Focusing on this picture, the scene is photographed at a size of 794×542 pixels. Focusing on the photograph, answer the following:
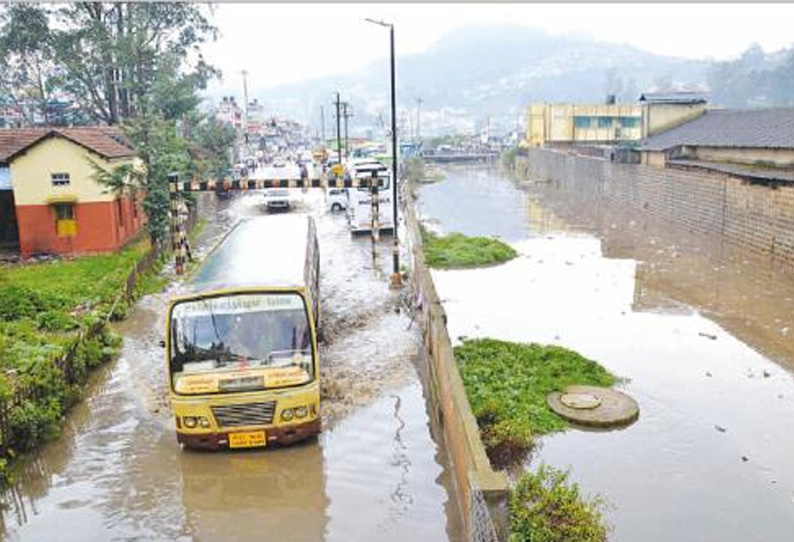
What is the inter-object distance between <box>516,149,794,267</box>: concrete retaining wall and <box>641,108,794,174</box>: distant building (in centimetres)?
153

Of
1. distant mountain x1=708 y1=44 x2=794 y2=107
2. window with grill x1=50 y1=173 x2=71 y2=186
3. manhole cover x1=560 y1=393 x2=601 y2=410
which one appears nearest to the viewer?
manhole cover x1=560 y1=393 x2=601 y2=410

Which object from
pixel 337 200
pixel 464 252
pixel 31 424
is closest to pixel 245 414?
pixel 31 424

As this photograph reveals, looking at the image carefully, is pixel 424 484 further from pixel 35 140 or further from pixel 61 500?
pixel 35 140

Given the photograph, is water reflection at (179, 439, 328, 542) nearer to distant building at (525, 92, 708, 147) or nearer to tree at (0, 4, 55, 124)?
tree at (0, 4, 55, 124)

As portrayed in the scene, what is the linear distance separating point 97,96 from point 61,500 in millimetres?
41563

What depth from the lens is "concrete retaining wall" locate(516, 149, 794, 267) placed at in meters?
24.5

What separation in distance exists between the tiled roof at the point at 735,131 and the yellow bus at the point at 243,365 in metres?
25.4

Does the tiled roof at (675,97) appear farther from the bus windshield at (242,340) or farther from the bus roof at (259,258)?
the bus windshield at (242,340)

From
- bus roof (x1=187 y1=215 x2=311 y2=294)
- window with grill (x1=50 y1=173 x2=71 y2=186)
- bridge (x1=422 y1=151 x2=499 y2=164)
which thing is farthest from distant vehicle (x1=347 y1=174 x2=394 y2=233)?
Answer: bridge (x1=422 y1=151 x2=499 y2=164)

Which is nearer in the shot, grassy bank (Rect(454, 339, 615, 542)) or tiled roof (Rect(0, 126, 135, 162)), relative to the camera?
grassy bank (Rect(454, 339, 615, 542))

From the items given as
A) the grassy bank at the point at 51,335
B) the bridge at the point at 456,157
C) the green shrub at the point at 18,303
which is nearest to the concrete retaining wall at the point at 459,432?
the grassy bank at the point at 51,335

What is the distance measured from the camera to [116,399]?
1309 cm

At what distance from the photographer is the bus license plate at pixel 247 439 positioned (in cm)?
1009

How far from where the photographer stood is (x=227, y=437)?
33.1 feet
